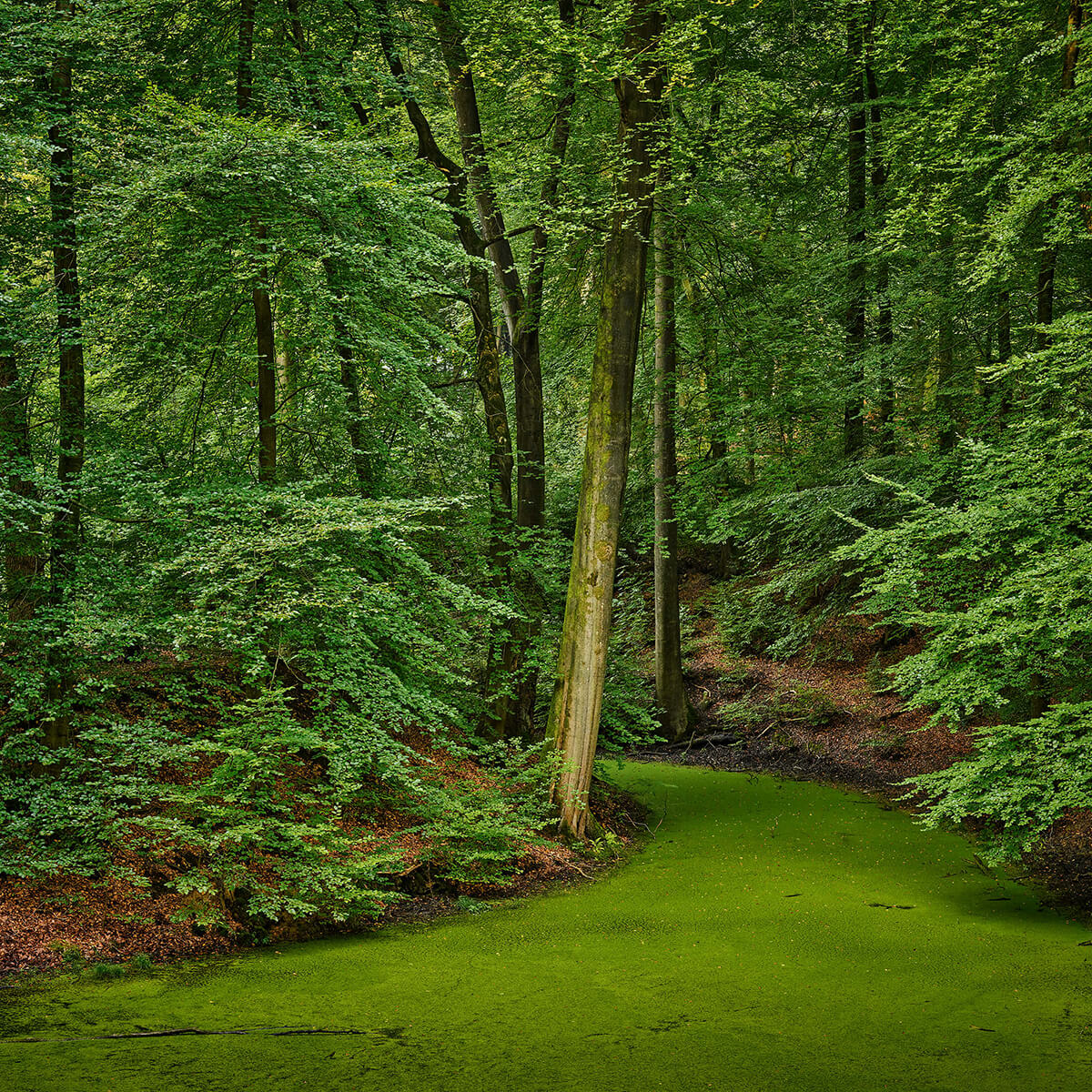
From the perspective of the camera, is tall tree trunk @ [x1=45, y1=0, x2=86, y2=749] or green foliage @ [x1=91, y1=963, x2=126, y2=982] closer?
green foliage @ [x1=91, y1=963, x2=126, y2=982]

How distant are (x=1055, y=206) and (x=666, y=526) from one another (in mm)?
5705

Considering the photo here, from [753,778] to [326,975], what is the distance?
717 centimetres

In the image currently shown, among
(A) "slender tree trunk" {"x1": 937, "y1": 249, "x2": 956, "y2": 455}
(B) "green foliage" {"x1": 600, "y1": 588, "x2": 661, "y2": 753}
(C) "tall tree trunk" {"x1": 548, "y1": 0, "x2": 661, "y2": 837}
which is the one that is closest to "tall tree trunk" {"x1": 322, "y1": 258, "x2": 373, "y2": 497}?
(C) "tall tree trunk" {"x1": 548, "y1": 0, "x2": 661, "y2": 837}

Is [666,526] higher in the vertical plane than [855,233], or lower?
lower

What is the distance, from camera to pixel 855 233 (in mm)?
11039

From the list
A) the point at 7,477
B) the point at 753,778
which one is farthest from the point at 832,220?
the point at 7,477

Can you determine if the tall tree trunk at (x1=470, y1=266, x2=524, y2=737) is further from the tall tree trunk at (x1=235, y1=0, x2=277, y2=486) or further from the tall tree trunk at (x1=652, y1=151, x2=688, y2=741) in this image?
the tall tree trunk at (x1=652, y1=151, x2=688, y2=741)

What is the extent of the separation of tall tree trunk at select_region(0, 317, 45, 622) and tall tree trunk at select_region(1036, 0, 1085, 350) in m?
6.10

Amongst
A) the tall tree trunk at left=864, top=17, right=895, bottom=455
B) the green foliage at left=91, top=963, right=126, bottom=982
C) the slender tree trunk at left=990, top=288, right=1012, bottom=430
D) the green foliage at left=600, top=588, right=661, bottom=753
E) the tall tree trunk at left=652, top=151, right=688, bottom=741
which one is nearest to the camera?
the green foliage at left=91, top=963, right=126, bottom=982

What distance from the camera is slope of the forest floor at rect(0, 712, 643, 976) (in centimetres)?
441

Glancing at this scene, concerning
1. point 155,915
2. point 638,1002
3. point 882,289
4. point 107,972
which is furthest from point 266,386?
point 882,289

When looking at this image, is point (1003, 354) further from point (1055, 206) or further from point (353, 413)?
point (353, 413)

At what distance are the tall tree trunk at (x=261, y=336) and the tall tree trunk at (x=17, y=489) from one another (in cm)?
149

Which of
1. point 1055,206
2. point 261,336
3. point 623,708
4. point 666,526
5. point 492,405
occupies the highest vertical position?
point 1055,206
